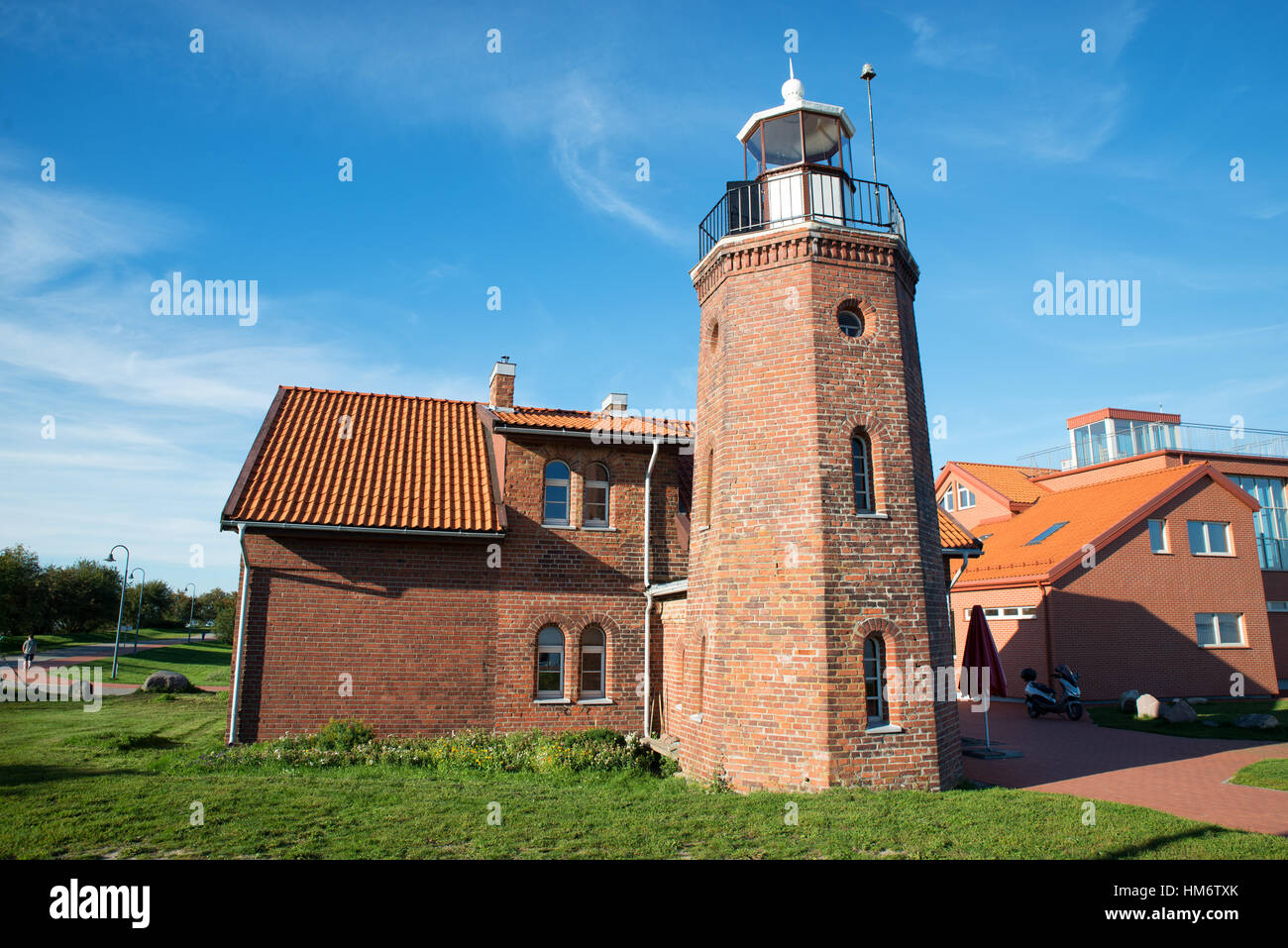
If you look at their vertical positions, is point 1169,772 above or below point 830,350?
below

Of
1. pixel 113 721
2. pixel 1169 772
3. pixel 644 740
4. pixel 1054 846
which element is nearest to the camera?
pixel 1054 846

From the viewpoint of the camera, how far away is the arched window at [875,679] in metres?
9.62

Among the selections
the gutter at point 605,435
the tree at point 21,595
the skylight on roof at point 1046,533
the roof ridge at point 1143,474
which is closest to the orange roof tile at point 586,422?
the gutter at point 605,435

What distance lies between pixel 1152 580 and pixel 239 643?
2383cm

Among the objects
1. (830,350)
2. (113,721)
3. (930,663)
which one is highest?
(830,350)

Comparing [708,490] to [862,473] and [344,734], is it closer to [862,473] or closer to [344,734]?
[862,473]

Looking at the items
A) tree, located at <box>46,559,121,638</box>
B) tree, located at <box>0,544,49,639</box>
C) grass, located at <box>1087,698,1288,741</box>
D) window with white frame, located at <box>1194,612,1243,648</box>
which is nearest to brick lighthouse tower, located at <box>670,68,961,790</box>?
grass, located at <box>1087,698,1288,741</box>

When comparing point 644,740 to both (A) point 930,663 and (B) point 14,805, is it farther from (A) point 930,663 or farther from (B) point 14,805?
(B) point 14,805

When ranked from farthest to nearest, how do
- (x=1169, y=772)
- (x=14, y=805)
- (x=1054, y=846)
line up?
(x=1169, y=772)
(x=14, y=805)
(x=1054, y=846)

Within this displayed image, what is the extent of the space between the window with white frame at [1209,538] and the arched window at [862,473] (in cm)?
1800
